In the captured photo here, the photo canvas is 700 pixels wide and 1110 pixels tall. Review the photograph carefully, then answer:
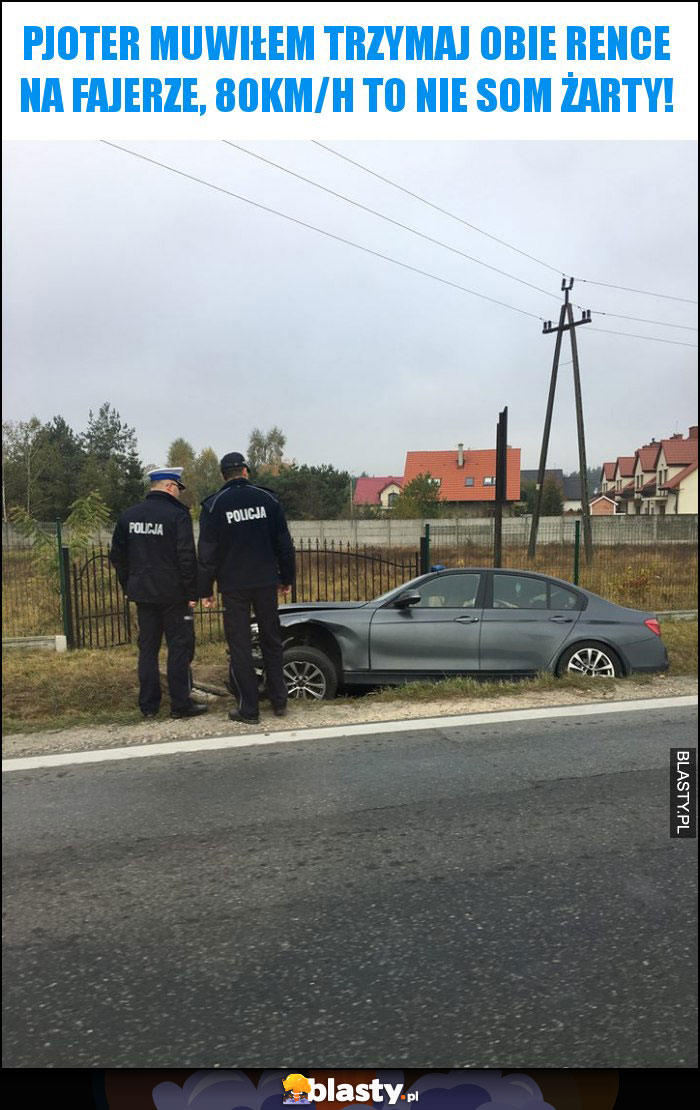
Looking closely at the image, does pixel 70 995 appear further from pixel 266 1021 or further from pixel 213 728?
pixel 213 728

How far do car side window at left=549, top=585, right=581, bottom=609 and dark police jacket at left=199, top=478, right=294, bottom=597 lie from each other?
2328 mm

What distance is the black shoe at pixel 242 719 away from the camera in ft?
13.9

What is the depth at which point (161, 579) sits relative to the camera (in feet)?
13.9

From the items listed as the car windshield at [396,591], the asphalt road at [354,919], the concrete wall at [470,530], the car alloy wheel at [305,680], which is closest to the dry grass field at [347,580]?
the concrete wall at [470,530]

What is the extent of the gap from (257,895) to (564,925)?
83cm

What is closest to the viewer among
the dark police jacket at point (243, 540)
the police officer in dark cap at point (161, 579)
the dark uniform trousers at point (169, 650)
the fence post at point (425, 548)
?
the dark police jacket at point (243, 540)

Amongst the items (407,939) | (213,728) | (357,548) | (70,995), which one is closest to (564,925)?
(407,939)

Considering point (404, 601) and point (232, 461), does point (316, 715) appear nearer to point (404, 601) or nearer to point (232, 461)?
point (404, 601)

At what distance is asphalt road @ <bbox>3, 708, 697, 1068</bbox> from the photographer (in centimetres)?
121

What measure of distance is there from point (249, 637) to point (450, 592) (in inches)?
71.8

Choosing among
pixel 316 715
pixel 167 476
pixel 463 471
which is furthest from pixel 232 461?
pixel 316 715

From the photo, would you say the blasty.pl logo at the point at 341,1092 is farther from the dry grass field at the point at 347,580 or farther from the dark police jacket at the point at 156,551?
the dry grass field at the point at 347,580

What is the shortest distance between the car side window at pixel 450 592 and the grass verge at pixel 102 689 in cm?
61

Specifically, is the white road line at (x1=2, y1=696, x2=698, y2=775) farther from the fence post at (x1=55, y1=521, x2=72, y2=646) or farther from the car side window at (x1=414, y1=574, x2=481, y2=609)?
the fence post at (x1=55, y1=521, x2=72, y2=646)
